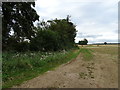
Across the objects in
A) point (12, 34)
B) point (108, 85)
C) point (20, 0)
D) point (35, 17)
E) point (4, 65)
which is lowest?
point (108, 85)

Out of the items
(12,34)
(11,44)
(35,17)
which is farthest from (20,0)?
(11,44)

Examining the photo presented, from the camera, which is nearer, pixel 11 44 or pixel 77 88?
pixel 77 88

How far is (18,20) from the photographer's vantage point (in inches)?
693

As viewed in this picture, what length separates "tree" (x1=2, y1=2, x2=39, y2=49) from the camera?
16.1m

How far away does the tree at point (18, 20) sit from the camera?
16091 millimetres

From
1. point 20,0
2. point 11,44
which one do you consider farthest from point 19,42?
point 20,0

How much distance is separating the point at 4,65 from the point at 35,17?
12619mm

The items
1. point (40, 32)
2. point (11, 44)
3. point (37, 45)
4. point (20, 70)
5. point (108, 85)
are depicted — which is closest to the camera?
point (108, 85)

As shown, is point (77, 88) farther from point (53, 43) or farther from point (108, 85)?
point (53, 43)

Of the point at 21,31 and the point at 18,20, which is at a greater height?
the point at 18,20

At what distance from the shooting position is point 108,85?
533cm

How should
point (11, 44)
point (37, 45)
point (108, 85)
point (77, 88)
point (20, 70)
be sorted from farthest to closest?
point (37, 45)
point (11, 44)
point (20, 70)
point (108, 85)
point (77, 88)

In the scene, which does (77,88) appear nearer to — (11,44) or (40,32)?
(11,44)

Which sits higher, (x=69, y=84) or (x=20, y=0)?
(x=20, y=0)
